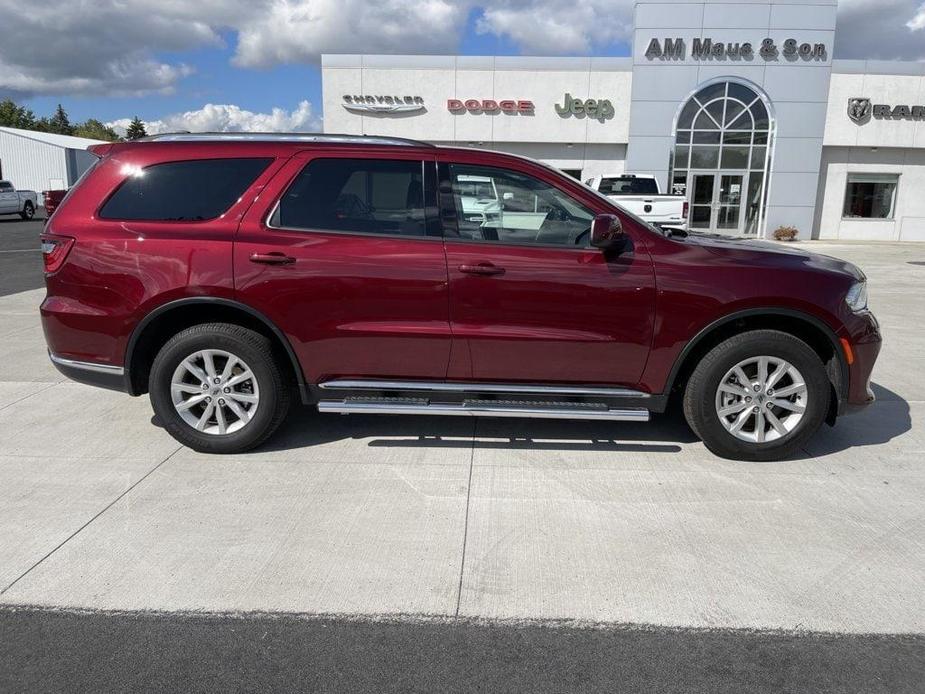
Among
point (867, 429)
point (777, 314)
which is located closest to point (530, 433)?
point (777, 314)

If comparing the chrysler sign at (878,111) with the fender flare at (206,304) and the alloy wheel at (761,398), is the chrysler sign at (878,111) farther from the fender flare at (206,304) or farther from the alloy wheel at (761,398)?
the fender flare at (206,304)

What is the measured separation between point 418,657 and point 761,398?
2783 mm

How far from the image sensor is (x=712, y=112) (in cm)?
2527

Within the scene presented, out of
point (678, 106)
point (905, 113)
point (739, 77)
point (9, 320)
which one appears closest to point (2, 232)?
point (9, 320)

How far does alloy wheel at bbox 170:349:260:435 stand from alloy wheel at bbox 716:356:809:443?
2922mm

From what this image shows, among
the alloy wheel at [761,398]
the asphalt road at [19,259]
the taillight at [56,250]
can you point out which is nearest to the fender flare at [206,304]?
the taillight at [56,250]

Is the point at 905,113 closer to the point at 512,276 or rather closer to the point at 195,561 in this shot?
the point at 512,276

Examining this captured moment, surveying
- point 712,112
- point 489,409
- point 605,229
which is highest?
point 712,112

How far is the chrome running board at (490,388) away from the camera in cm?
440

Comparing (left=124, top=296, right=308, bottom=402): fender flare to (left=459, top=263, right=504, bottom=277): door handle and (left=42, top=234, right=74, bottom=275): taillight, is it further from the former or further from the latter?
(left=459, top=263, right=504, bottom=277): door handle

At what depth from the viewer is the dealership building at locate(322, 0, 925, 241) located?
24.4 metres

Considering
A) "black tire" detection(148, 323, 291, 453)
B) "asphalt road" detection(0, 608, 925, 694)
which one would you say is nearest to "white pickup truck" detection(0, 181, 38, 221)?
"black tire" detection(148, 323, 291, 453)

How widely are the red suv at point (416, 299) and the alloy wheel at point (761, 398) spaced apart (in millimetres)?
14

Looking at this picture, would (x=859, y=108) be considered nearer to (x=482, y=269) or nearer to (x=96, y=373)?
(x=482, y=269)
